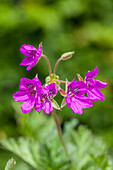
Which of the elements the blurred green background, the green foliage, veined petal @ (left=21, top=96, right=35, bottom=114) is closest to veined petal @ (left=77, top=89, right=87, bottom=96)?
veined petal @ (left=21, top=96, right=35, bottom=114)

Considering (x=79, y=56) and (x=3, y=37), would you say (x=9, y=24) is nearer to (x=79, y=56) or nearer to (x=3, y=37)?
(x=3, y=37)

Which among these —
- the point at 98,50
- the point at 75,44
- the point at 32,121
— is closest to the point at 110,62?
the point at 98,50

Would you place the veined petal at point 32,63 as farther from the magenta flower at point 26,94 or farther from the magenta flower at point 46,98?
the magenta flower at point 46,98

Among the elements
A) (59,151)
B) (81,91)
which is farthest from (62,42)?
(81,91)

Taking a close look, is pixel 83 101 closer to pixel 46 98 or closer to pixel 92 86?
pixel 92 86

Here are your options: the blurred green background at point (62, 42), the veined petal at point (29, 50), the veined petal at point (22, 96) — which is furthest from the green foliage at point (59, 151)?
the blurred green background at point (62, 42)

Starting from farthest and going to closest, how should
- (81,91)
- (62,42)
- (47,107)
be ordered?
(62,42) → (81,91) → (47,107)

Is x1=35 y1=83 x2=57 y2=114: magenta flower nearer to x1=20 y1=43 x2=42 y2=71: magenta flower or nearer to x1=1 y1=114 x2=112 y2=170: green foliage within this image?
x1=20 y1=43 x2=42 y2=71: magenta flower
